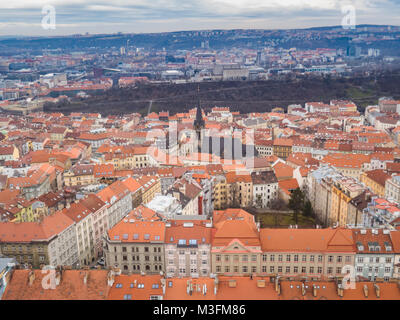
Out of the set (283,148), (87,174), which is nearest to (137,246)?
(87,174)

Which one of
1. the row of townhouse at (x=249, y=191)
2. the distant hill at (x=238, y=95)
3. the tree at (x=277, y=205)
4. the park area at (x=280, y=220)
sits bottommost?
the park area at (x=280, y=220)

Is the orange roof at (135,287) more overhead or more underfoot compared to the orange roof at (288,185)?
more overhead

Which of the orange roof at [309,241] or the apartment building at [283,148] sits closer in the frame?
the orange roof at [309,241]

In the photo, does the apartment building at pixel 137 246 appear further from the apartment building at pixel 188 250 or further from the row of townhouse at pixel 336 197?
the row of townhouse at pixel 336 197

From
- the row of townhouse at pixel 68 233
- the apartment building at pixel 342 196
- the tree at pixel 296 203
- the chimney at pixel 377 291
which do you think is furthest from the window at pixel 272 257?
the row of townhouse at pixel 68 233

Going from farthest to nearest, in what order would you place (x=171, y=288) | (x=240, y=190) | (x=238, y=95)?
1. (x=238, y=95)
2. (x=240, y=190)
3. (x=171, y=288)

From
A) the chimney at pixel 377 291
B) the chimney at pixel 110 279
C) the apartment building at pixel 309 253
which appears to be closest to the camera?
the chimney at pixel 377 291

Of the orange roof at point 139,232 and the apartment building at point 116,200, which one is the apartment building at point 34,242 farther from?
the apartment building at point 116,200

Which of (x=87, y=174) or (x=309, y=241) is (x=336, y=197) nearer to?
(x=309, y=241)

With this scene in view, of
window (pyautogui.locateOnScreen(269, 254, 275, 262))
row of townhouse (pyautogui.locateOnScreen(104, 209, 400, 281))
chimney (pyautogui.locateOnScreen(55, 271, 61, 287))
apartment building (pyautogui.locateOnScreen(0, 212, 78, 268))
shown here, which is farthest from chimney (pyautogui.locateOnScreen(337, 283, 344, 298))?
apartment building (pyautogui.locateOnScreen(0, 212, 78, 268))

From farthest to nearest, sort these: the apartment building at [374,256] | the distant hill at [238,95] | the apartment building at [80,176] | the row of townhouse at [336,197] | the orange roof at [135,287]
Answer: the distant hill at [238,95] < the apartment building at [80,176] < the row of townhouse at [336,197] < the apartment building at [374,256] < the orange roof at [135,287]
